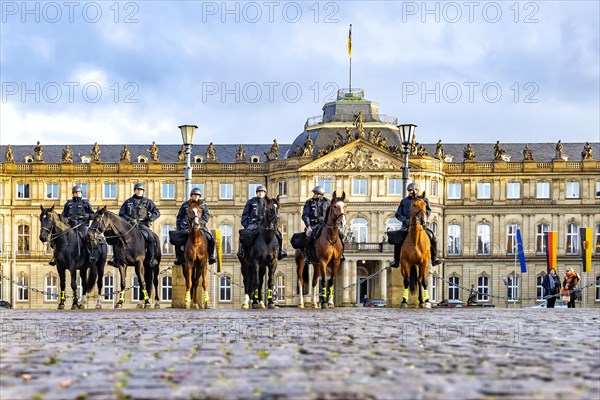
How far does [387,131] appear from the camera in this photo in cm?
10444

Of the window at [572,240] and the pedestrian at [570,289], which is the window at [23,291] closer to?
the window at [572,240]

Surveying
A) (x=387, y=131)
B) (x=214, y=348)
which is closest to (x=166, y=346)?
(x=214, y=348)

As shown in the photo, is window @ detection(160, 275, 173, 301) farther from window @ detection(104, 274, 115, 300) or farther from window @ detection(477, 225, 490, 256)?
window @ detection(477, 225, 490, 256)

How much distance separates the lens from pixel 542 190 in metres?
104

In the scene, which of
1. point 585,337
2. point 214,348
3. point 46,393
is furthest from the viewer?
point 585,337

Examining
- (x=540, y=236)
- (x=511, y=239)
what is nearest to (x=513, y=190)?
(x=511, y=239)

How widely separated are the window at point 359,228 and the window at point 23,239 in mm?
26594

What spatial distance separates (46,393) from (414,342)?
598 cm

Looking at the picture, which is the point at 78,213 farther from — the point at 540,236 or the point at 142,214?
the point at 540,236

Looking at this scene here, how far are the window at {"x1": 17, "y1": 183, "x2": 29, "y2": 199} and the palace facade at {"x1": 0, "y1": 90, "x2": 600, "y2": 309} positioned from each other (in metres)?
0.08

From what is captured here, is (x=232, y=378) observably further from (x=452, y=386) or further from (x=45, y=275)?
(x=45, y=275)

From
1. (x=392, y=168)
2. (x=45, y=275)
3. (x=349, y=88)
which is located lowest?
(x=45, y=275)

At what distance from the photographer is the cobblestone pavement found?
9.06 metres

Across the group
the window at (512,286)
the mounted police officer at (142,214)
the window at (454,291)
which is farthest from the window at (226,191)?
the mounted police officer at (142,214)
